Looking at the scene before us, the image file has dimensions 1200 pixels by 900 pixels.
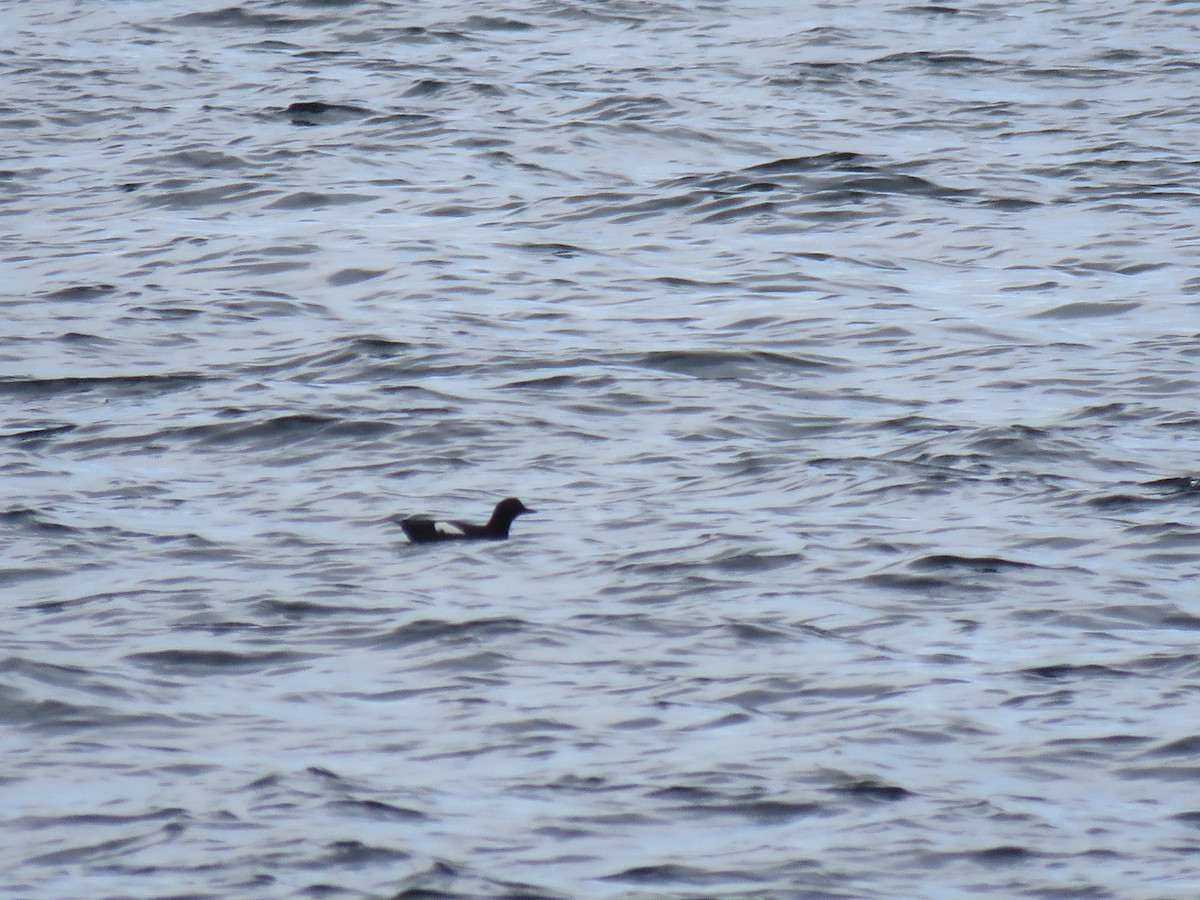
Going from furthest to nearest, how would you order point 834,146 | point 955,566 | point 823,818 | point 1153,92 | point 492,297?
1. point 1153,92
2. point 834,146
3. point 492,297
4. point 955,566
5. point 823,818

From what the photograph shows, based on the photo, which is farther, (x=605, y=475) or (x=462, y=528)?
(x=605, y=475)

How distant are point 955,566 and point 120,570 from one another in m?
3.94

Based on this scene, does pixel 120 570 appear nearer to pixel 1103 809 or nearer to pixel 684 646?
pixel 684 646

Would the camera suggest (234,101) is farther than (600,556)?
Yes

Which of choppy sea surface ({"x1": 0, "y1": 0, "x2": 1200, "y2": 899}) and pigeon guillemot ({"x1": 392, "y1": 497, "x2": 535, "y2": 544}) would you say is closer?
choppy sea surface ({"x1": 0, "y1": 0, "x2": 1200, "y2": 899})

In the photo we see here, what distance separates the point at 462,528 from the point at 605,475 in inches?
56.2

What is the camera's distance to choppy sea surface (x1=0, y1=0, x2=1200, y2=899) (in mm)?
7398

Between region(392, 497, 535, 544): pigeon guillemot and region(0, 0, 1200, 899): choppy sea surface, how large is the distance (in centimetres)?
13

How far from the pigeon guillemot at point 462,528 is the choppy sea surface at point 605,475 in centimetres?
13

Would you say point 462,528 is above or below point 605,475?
above

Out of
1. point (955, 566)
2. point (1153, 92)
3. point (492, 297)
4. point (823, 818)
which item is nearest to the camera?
point (823, 818)

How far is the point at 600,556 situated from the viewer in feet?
33.5

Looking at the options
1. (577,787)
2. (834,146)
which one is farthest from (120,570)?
(834,146)

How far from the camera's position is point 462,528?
33.7ft
